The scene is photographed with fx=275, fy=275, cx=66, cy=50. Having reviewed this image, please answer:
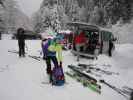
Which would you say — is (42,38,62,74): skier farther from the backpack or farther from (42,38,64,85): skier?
the backpack

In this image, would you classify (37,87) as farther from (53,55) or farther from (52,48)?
(52,48)

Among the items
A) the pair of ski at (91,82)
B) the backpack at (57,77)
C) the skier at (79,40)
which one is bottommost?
the pair of ski at (91,82)

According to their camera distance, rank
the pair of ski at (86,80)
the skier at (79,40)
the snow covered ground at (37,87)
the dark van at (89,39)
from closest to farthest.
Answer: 1. the snow covered ground at (37,87)
2. the pair of ski at (86,80)
3. the dark van at (89,39)
4. the skier at (79,40)

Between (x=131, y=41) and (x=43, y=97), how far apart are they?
110 feet

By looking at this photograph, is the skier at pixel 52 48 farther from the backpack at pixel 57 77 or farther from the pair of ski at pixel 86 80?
the pair of ski at pixel 86 80

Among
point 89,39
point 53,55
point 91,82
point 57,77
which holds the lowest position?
point 91,82

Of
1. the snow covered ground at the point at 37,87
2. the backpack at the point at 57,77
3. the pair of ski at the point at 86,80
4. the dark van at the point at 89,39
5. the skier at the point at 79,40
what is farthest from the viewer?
the skier at the point at 79,40

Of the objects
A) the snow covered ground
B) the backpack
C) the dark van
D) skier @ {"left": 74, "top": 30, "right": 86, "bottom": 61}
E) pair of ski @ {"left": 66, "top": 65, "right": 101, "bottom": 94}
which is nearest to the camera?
the snow covered ground

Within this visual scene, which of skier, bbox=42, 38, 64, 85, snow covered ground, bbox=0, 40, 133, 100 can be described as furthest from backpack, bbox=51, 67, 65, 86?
snow covered ground, bbox=0, 40, 133, 100

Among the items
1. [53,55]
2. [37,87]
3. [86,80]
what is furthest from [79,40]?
[37,87]

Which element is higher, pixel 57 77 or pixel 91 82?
pixel 57 77

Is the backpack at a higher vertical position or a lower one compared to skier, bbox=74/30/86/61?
lower

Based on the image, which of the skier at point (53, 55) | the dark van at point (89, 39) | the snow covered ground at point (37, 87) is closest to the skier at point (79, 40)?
the dark van at point (89, 39)

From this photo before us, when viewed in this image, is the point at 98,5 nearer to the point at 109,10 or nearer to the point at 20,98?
the point at 109,10
